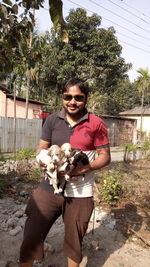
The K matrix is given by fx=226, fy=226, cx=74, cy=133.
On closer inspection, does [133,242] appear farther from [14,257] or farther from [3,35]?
[3,35]

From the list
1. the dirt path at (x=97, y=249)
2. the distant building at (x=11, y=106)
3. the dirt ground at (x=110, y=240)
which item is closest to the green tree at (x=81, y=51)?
the distant building at (x=11, y=106)

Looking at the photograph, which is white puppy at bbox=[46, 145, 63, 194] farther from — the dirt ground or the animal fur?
the dirt ground

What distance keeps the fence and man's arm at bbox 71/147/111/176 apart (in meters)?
9.41

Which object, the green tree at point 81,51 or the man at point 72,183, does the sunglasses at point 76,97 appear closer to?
the man at point 72,183

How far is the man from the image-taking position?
1.85m

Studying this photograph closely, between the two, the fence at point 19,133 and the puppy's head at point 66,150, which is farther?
the fence at point 19,133

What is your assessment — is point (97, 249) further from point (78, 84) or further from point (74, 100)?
point (78, 84)

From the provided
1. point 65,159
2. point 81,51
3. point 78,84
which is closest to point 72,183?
point 65,159

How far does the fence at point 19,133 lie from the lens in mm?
11039

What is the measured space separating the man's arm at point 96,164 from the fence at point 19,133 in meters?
9.41

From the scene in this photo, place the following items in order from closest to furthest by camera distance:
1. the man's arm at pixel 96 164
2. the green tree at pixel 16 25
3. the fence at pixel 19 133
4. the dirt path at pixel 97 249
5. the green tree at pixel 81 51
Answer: the green tree at pixel 16 25, the man's arm at pixel 96 164, the dirt path at pixel 97 249, the fence at pixel 19 133, the green tree at pixel 81 51

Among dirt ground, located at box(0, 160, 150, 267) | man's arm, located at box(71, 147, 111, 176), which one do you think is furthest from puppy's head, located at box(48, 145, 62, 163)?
dirt ground, located at box(0, 160, 150, 267)

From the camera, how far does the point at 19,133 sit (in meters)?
11.7

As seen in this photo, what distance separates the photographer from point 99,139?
1887mm
